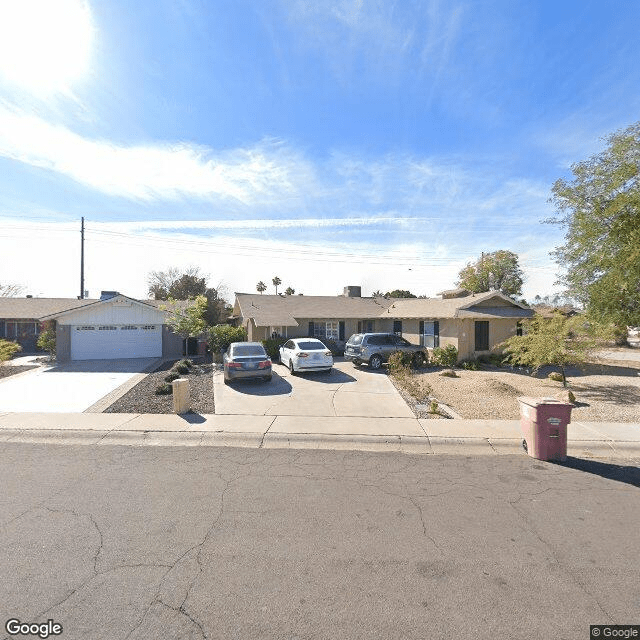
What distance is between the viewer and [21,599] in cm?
331

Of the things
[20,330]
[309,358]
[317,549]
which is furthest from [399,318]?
[20,330]

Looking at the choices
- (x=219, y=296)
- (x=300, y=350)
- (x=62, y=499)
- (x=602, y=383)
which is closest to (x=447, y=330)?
(x=602, y=383)

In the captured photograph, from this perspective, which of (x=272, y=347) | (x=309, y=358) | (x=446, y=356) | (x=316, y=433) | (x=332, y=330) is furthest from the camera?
(x=332, y=330)

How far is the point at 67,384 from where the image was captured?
14336mm

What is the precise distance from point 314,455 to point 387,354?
12.3 m

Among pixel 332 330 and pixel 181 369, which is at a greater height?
pixel 332 330

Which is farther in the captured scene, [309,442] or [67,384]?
[67,384]

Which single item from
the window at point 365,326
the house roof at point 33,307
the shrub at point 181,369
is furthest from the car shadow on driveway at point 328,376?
the house roof at point 33,307

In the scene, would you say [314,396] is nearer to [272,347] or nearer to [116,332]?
[272,347]

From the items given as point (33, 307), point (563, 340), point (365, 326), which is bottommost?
point (563, 340)

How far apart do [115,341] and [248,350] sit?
38.0ft

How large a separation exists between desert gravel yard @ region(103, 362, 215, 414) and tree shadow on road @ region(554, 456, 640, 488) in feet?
27.2

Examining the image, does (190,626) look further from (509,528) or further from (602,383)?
(602,383)

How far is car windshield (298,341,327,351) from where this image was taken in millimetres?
16797
